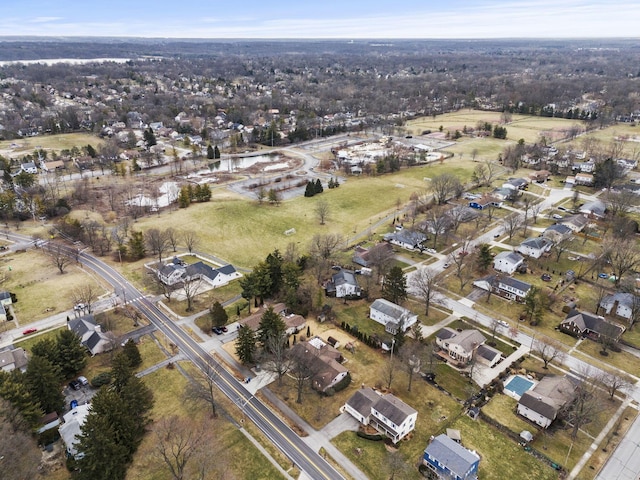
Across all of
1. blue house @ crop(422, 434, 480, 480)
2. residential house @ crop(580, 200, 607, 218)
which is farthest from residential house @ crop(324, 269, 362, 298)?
residential house @ crop(580, 200, 607, 218)

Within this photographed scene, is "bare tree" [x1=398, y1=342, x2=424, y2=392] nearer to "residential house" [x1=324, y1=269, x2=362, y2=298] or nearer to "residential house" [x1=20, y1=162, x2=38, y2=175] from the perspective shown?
"residential house" [x1=324, y1=269, x2=362, y2=298]

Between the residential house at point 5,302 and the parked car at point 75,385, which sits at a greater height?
the residential house at point 5,302

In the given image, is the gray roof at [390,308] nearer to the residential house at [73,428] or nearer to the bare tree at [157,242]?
the residential house at [73,428]

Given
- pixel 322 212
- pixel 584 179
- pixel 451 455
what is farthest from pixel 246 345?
pixel 584 179

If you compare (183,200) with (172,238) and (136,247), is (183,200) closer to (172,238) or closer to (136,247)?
(172,238)

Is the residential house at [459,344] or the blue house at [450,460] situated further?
the residential house at [459,344]

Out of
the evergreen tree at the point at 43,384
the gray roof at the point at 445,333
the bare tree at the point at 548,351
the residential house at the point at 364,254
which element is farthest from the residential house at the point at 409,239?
the evergreen tree at the point at 43,384
